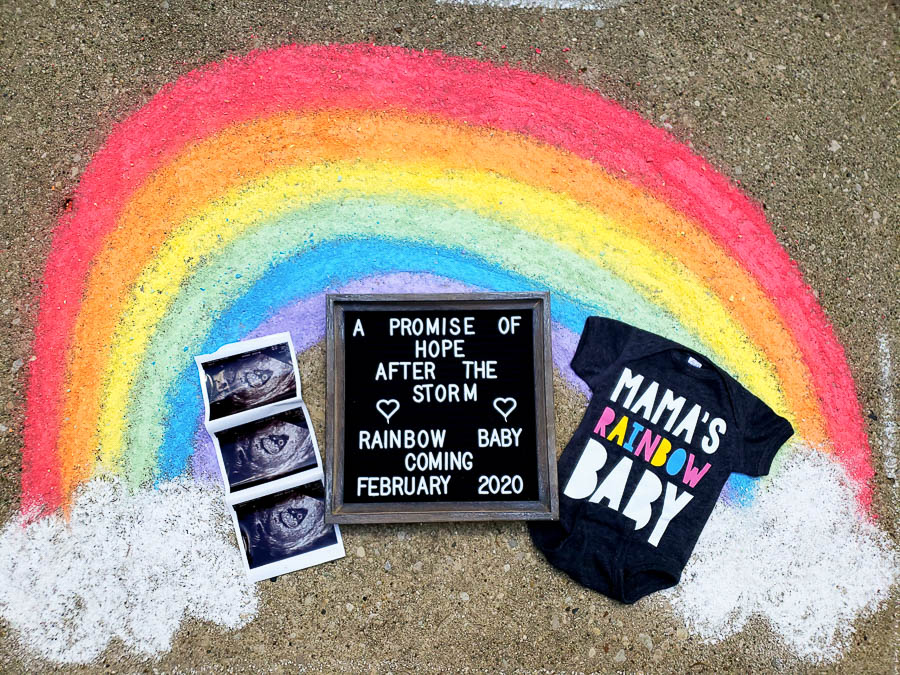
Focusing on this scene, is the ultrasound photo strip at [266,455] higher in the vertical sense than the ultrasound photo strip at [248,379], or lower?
lower

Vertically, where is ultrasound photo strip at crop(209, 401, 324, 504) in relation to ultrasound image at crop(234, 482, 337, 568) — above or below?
above

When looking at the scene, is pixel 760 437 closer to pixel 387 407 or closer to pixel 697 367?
pixel 697 367

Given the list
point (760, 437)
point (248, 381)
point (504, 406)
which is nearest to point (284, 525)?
point (248, 381)

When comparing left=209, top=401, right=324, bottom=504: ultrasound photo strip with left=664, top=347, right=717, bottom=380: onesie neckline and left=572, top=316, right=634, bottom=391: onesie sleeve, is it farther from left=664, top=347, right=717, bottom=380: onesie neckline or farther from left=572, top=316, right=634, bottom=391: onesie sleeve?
left=664, top=347, right=717, bottom=380: onesie neckline

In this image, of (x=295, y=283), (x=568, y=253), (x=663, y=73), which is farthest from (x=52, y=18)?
(x=663, y=73)

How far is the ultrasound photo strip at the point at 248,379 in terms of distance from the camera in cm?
205

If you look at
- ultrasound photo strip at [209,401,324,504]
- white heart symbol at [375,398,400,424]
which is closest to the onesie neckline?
white heart symbol at [375,398,400,424]

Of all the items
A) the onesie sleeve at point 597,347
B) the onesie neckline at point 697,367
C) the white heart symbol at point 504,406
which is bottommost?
the white heart symbol at point 504,406

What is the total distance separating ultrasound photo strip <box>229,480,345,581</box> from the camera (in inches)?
79.9

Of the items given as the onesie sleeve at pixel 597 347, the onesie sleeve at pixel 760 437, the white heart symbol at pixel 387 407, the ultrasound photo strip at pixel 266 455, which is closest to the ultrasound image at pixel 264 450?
the ultrasound photo strip at pixel 266 455

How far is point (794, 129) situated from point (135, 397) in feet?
9.28

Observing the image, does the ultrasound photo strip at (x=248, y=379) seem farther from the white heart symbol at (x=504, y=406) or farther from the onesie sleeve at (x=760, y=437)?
the onesie sleeve at (x=760, y=437)

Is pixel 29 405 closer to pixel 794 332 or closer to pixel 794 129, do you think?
pixel 794 332

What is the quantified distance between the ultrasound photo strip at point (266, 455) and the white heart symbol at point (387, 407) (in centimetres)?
28
